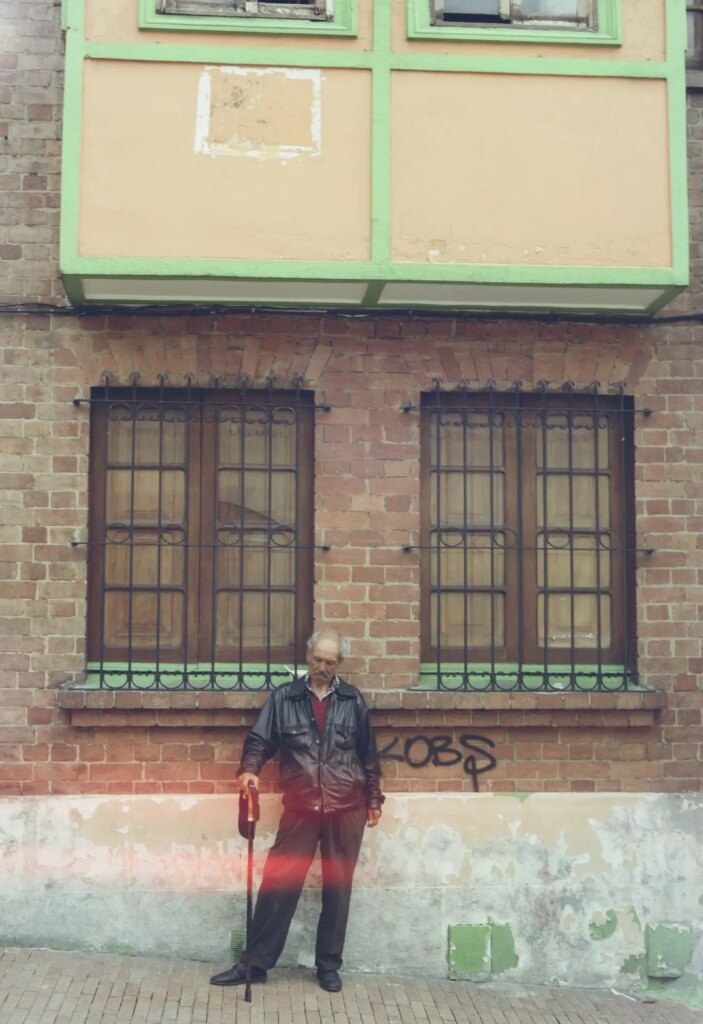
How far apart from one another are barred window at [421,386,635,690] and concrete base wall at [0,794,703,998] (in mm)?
809

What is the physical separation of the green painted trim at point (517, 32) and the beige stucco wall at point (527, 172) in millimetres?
209

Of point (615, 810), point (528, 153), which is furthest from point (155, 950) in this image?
point (528, 153)

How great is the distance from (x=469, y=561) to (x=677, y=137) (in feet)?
8.47

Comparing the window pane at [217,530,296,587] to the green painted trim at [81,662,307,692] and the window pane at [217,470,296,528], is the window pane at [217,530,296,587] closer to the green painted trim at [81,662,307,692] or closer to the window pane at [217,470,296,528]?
the window pane at [217,470,296,528]

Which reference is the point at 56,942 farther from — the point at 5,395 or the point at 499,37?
the point at 499,37

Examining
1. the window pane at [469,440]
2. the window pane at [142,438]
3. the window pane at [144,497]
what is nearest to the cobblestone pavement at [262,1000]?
the window pane at [144,497]

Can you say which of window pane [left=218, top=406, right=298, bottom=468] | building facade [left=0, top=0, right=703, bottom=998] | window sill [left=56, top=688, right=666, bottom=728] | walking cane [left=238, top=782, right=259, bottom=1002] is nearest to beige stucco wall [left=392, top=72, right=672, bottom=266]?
building facade [left=0, top=0, right=703, bottom=998]

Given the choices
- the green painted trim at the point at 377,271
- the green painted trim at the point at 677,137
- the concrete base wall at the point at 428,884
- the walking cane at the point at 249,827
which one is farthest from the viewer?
the concrete base wall at the point at 428,884

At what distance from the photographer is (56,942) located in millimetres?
6301

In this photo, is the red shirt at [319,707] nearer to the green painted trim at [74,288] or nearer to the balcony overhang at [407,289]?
the balcony overhang at [407,289]

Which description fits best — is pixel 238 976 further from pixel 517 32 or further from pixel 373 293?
pixel 517 32

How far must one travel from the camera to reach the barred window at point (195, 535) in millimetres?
6605

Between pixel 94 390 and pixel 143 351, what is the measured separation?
371 millimetres

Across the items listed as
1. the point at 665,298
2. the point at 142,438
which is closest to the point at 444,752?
the point at 142,438
